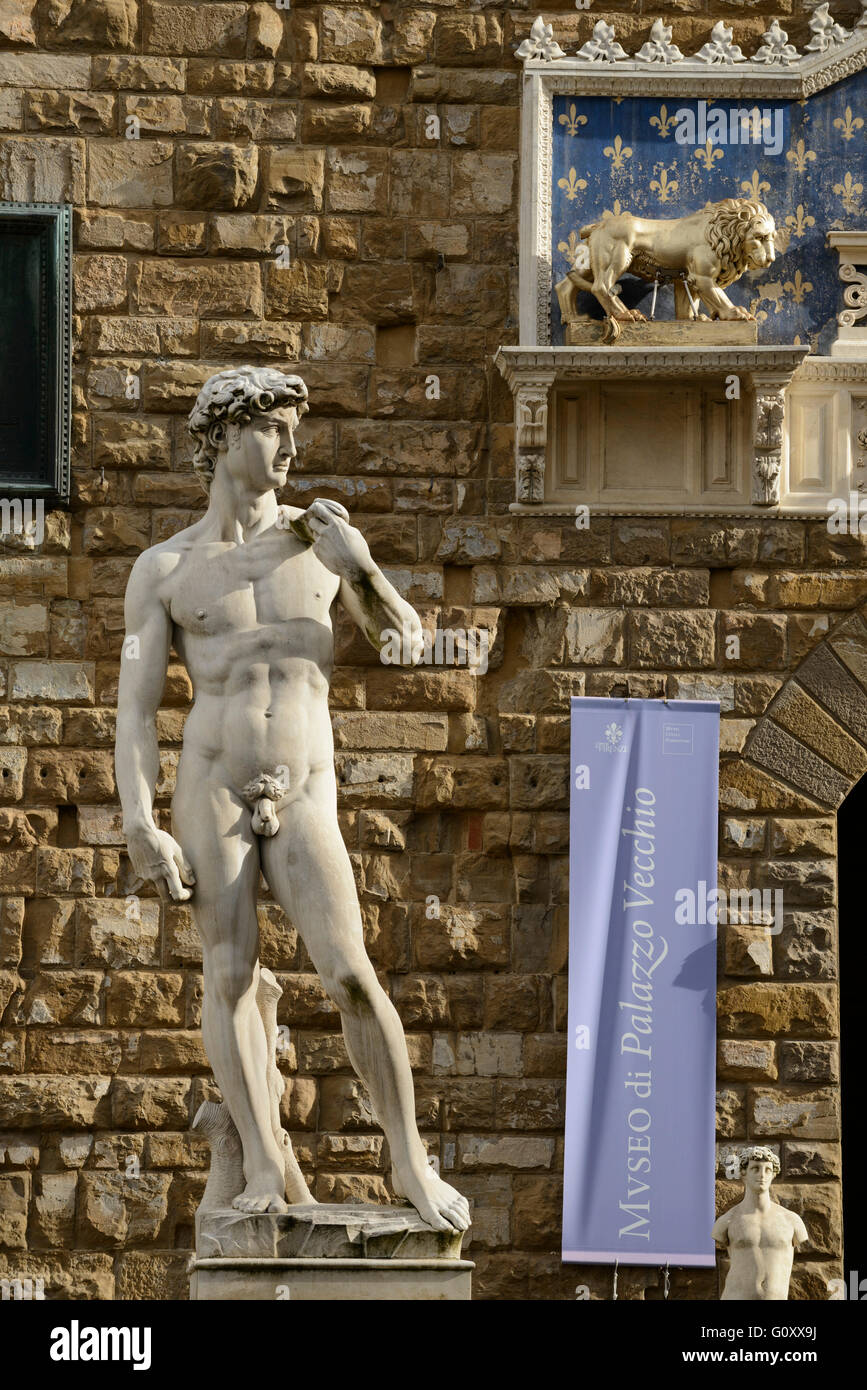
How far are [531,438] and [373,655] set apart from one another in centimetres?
109

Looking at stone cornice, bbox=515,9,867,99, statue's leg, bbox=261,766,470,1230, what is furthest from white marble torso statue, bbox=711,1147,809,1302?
stone cornice, bbox=515,9,867,99

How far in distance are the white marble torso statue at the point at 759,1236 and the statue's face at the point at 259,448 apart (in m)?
3.14

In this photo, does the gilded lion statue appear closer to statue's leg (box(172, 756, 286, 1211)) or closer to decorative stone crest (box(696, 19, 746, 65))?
decorative stone crest (box(696, 19, 746, 65))

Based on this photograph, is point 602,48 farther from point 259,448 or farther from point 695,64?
point 259,448

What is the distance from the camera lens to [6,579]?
1019 cm

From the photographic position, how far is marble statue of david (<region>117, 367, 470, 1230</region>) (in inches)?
281

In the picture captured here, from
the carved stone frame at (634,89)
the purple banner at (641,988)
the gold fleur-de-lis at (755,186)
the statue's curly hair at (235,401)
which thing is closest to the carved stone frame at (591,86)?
the carved stone frame at (634,89)

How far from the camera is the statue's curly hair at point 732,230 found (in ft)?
33.1

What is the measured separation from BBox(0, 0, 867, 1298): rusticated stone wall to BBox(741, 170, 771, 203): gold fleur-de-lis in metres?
0.56

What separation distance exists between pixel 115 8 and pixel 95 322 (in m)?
1.33

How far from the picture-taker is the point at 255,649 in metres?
7.36

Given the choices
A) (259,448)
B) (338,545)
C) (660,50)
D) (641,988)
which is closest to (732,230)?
(660,50)
